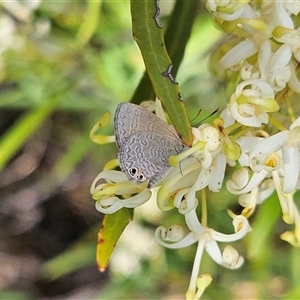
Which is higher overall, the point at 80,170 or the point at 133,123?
the point at 133,123

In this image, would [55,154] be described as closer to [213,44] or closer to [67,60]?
[67,60]

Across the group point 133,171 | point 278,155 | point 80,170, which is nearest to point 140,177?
point 133,171

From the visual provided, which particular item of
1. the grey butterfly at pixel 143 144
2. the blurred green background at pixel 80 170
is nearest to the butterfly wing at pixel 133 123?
the grey butterfly at pixel 143 144

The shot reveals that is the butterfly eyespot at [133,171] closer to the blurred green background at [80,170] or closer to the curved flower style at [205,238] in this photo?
the curved flower style at [205,238]

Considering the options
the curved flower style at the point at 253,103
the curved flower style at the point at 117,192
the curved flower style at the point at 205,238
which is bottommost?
the curved flower style at the point at 205,238

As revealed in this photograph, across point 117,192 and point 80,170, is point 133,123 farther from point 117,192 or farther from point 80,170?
point 80,170

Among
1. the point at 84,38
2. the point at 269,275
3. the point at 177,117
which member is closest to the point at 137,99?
the point at 177,117
